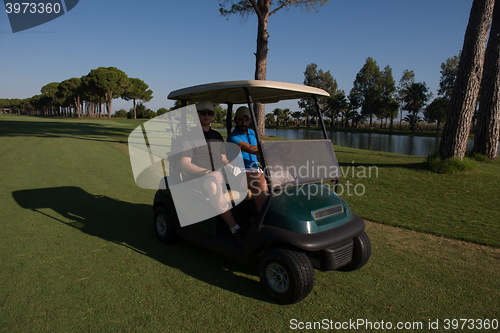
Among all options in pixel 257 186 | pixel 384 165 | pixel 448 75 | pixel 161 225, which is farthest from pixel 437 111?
pixel 161 225

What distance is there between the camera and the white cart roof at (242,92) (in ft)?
9.49

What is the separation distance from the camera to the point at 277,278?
279cm


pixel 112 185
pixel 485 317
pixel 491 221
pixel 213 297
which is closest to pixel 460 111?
pixel 491 221

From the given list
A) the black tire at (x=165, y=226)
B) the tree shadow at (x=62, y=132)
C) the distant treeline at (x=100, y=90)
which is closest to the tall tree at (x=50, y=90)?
the distant treeline at (x=100, y=90)

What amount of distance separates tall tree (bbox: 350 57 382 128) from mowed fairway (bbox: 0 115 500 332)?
254ft

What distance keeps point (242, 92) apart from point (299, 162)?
1.14 meters

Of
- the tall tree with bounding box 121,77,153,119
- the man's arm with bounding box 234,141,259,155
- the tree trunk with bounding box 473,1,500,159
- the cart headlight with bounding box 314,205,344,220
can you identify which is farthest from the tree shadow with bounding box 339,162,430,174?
the tall tree with bounding box 121,77,153,119

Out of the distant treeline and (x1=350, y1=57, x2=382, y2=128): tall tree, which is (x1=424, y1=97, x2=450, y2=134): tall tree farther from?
the distant treeline

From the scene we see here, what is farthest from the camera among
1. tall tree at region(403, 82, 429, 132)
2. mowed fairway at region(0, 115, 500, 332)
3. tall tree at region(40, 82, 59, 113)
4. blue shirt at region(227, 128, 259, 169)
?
tall tree at region(40, 82, 59, 113)

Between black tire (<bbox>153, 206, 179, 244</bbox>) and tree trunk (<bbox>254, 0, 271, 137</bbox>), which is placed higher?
tree trunk (<bbox>254, 0, 271, 137</bbox>)

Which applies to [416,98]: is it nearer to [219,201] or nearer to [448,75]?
[448,75]

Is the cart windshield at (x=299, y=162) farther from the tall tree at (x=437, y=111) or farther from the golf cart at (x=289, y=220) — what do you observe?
the tall tree at (x=437, y=111)

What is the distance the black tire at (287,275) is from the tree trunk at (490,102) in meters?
11.1

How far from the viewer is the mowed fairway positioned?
8.20ft
